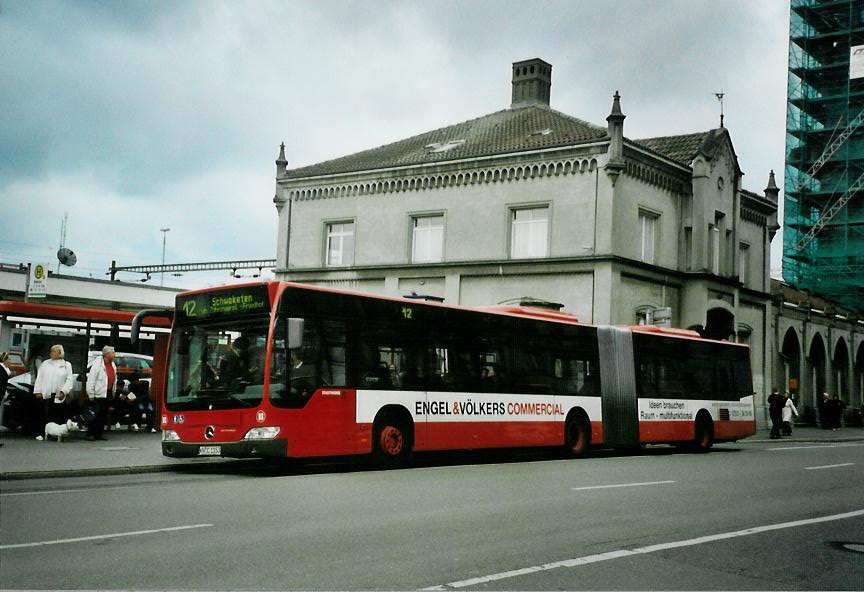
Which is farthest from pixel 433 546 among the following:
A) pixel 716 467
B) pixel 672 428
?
pixel 672 428

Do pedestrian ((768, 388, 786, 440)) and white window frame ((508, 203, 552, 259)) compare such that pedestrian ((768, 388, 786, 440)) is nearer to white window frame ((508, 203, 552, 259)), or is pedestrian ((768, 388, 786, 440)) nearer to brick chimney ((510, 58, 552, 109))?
white window frame ((508, 203, 552, 259))

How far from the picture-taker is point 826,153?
64438 millimetres

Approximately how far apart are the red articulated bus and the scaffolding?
44.7 meters

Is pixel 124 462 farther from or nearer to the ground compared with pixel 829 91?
nearer to the ground

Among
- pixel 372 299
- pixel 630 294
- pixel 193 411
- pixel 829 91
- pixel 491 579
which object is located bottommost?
pixel 491 579

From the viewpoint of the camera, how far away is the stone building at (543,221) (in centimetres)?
Result: 3397

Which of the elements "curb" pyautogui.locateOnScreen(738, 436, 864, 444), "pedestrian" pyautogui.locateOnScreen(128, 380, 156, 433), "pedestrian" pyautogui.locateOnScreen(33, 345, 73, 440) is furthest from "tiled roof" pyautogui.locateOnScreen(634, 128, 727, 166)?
"pedestrian" pyautogui.locateOnScreen(33, 345, 73, 440)

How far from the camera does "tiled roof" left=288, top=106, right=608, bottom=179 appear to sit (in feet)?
117

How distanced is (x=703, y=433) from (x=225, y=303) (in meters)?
15.1

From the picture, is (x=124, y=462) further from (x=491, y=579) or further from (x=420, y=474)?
(x=491, y=579)

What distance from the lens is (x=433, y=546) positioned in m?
8.37

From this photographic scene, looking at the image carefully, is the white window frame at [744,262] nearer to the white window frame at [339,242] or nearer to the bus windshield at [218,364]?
the white window frame at [339,242]

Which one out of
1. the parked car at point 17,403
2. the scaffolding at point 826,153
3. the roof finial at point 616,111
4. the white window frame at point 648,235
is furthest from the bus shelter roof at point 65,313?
the scaffolding at point 826,153

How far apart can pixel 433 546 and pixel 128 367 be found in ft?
92.7
